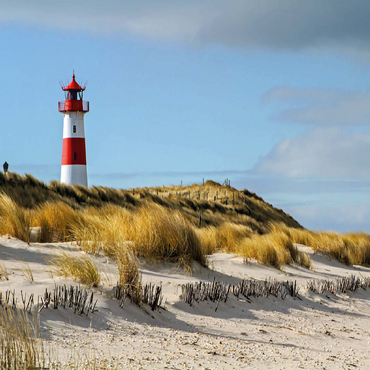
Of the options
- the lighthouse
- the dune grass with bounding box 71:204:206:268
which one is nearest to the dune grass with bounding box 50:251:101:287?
the dune grass with bounding box 71:204:206:268

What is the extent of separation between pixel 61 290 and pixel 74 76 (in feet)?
96.4

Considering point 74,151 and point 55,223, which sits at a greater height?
point 74,151

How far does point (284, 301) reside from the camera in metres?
8.26

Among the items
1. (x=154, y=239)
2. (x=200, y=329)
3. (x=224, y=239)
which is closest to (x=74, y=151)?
(x=224, y=239)

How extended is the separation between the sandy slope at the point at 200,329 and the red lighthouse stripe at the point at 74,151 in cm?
2199

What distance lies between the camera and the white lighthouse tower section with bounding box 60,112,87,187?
102 ft

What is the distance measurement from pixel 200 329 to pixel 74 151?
1044 inches

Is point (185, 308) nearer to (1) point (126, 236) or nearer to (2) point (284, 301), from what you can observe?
(2) point (284, 301)

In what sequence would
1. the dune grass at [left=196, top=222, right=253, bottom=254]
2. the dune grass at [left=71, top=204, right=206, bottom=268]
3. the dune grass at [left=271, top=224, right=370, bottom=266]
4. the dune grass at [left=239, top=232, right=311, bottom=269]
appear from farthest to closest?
the dune grass at [left=271, top=224, right=370, bottom=266], the dune grass at [left=196, top=222, right=253, bottom=254], the dune grass at [left=239, top=232, right=311, bottom=269], the dune grass at [left=71, top=204, right=206, bottom=268]

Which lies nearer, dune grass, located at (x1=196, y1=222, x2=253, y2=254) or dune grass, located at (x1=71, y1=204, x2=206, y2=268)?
dune grass, located at (x1=71, y1=204, x2=206, y2=268)

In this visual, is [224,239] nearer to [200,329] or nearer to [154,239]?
[154,239]

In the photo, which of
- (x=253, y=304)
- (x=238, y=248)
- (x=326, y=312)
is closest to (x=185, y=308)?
(x=253, y=304)

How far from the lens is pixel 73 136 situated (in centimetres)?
3172

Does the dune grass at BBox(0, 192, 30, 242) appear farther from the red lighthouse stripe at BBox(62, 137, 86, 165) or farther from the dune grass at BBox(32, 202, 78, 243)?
the red lighthouse stripe at BBox(62, 137, 86, 165)
